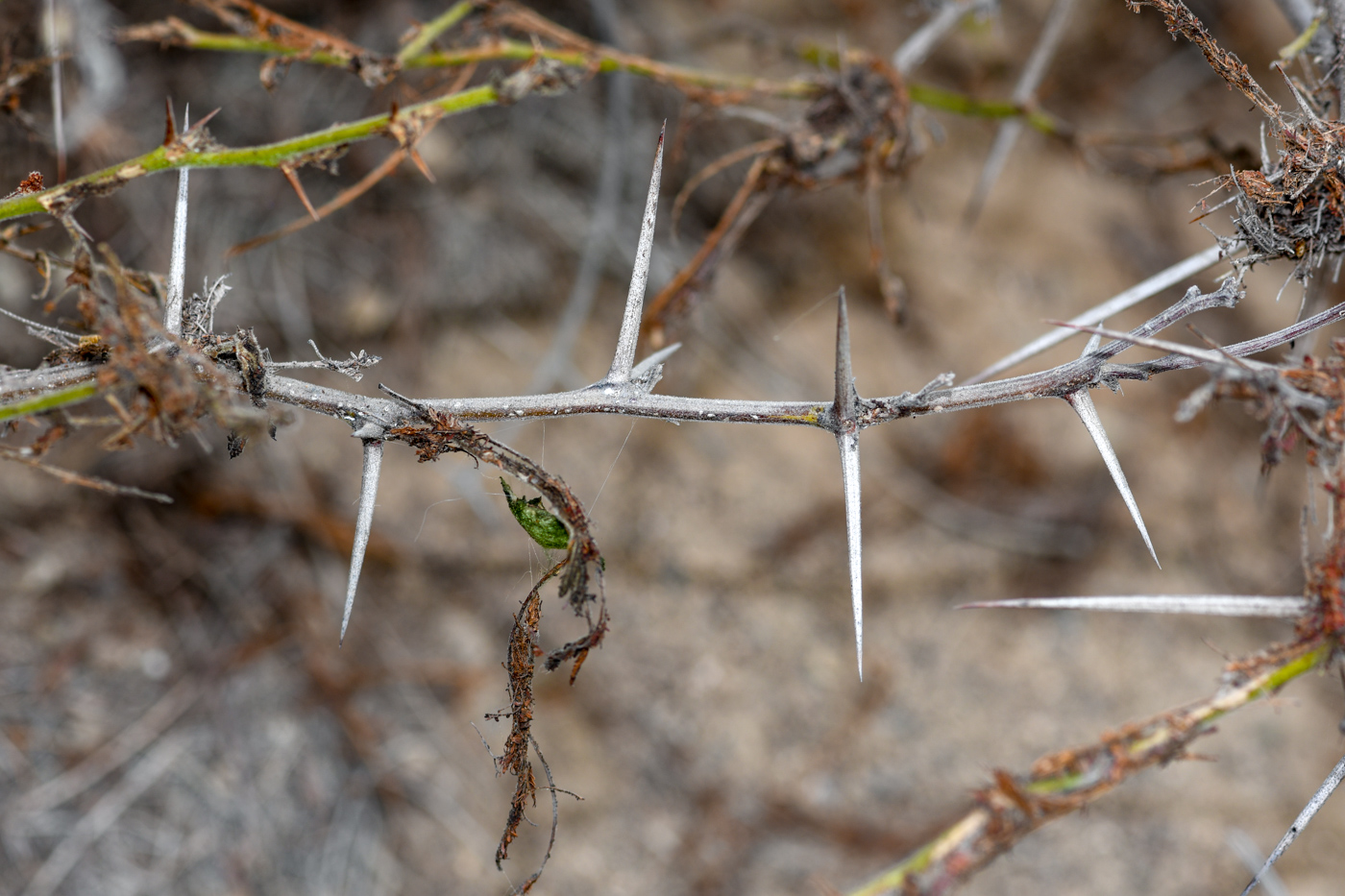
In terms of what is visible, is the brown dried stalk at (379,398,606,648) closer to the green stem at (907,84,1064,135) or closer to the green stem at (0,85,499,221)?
the green stem at (0,85,499,221)

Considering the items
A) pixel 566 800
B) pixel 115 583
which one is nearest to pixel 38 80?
pixel 115 583

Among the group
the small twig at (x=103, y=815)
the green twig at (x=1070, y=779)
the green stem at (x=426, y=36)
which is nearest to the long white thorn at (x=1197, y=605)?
the green twig at (x=1070, y=779)

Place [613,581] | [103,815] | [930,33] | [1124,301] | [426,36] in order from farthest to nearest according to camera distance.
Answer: [613,581]
[103,815]
[930,33]
[426,36]
[1124,301]

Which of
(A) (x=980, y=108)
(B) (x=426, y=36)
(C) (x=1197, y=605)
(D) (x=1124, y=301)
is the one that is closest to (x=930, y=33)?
(A) (x=980, y=108)

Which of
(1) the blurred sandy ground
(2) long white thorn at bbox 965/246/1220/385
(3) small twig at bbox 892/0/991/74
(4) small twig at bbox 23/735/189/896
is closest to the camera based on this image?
(2) long white thorn at bbox 965/246/1220/385

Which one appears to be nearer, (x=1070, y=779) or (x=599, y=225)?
(x=1070, y=779)

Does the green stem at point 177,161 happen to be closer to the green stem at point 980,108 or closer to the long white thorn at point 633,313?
the long white thorn at point 633,313

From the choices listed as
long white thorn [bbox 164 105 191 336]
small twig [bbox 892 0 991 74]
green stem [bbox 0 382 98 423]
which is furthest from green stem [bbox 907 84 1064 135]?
green stem [bbox 0 382 98 423]

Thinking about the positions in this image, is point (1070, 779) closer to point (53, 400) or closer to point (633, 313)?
point (633, 313)
